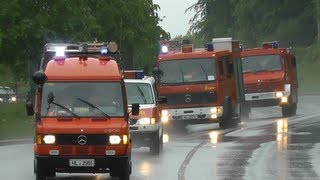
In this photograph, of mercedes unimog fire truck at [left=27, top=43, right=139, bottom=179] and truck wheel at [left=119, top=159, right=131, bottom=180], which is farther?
truck wheel at [left=119, top=159, right=131, bottom=180]

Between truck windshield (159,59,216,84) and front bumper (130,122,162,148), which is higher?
truck windshield (159,59,216,84)

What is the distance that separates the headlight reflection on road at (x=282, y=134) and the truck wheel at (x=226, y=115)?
1855 millimetres

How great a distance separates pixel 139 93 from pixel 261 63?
579 inches

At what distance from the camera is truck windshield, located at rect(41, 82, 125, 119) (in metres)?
14.0

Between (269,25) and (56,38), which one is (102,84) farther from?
(269,25)

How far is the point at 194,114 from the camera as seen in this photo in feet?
92.5

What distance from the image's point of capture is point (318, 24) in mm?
69500

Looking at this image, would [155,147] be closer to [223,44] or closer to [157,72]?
[157,72]

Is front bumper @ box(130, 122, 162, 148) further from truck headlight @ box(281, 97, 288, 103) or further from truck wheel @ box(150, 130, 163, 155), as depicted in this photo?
truck headlight @ box(281, 97, 288, 103)

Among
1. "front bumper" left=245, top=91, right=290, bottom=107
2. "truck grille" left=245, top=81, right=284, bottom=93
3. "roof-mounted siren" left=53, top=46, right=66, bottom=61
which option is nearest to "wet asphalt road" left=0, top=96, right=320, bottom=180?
"roof-mounted siren" left=53, top=46, right=66, bottom=61

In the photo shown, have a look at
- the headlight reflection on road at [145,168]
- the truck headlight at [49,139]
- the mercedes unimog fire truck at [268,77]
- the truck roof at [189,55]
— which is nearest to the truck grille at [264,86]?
the mercedes unimog fire truck at [268,77]

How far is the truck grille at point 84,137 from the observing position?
1345 centimetres

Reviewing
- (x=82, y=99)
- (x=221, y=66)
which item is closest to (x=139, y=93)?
(x=82, y=99)

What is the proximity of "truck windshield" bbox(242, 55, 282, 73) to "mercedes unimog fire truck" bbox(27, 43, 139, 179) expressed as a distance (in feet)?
66.3
